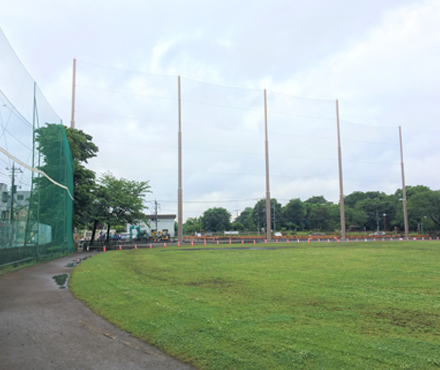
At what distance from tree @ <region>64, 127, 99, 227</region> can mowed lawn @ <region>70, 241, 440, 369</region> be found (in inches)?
865

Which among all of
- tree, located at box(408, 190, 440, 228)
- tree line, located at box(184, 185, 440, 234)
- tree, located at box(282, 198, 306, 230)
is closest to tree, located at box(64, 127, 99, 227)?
tree line, located at box(184, 185, 440, 234)

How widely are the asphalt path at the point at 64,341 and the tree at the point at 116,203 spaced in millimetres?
29048

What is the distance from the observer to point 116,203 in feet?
123

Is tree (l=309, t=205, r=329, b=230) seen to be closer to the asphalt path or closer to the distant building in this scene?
the distant building

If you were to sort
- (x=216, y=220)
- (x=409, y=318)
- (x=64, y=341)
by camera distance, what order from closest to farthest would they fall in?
(x=64, y=341) → (x=409, y=318) → (x=216, y=220)

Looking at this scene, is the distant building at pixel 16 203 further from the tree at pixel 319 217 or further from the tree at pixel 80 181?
the tree at pixel 319 217

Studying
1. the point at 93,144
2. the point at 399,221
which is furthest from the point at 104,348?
the point at 399,221

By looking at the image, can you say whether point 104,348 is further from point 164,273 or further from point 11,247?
point 11,247

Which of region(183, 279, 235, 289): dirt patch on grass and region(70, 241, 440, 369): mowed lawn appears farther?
region(183, 279, 235, 289): dirt patch on grass

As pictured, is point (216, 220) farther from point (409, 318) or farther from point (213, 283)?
point (409, 318)

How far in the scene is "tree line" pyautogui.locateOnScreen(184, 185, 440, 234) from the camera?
72.0m

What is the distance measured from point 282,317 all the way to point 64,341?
3654 millimetres

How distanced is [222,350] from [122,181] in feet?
123

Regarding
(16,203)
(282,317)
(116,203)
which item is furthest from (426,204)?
(282,317)
